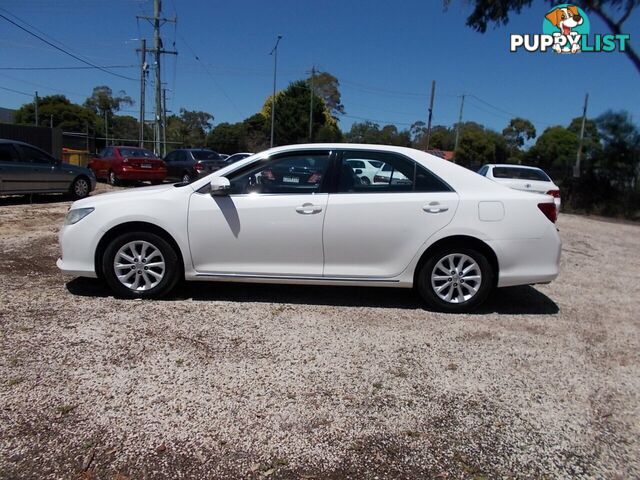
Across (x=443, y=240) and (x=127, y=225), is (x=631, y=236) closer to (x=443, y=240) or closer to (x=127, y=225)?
(x=443, y=240)

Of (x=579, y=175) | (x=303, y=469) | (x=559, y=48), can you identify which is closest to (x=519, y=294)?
(x=303, y=469)

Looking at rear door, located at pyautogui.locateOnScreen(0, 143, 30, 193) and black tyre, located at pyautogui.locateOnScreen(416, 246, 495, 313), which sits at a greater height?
rear door, located at pyautogui.locateOnScreen(0, 143, 30, 193)

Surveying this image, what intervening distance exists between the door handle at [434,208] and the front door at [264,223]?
978mm

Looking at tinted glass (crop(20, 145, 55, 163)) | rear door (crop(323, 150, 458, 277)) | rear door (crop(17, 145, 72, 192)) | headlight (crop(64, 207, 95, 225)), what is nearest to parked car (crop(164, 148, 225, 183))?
rear door (crop(17, 145, 72, 192))

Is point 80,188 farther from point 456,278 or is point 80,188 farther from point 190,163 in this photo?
point 456,278

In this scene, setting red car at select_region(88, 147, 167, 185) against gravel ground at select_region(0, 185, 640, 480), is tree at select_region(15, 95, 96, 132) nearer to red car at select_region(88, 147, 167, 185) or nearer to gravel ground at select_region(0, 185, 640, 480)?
red car at select_region(88, 147, 167, 185)

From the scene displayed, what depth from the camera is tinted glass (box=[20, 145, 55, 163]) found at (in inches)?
460

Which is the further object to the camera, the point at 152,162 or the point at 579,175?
the point at 579,175

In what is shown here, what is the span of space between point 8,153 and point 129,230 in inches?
336

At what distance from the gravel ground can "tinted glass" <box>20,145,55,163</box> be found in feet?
25.2

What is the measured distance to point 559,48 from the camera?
15.7 meters

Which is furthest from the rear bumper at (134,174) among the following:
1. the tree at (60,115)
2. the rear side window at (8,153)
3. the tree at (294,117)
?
the tree at (60,115)

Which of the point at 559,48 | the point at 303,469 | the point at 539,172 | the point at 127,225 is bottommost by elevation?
the point at 303,469

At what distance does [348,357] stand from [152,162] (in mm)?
15745
